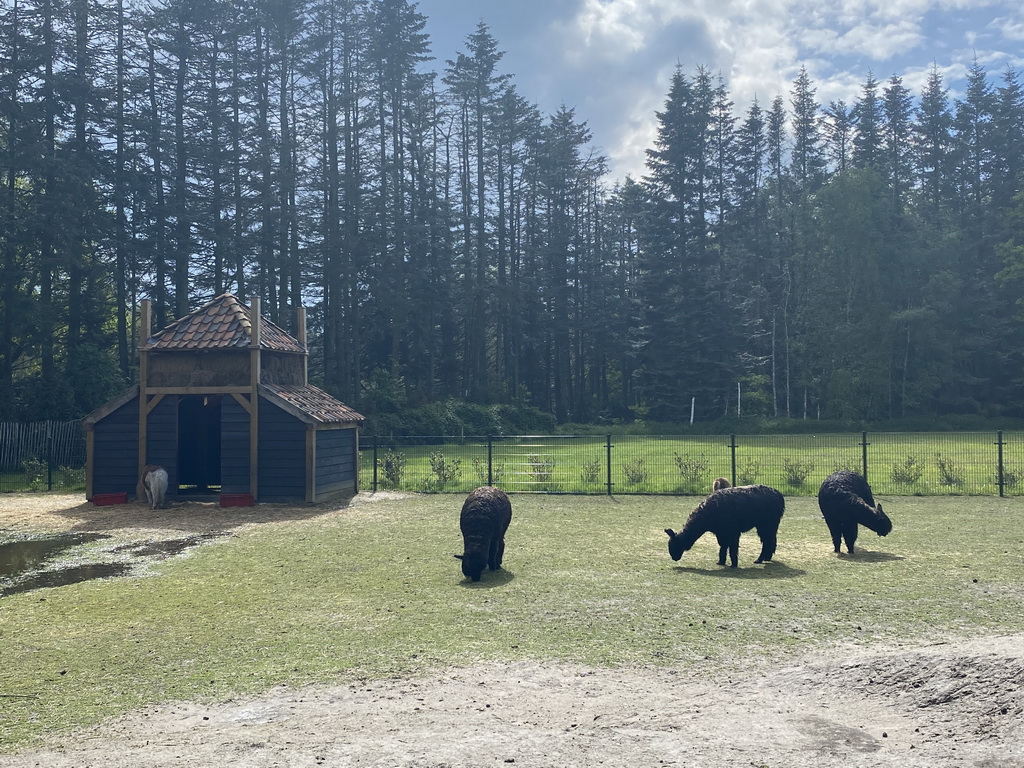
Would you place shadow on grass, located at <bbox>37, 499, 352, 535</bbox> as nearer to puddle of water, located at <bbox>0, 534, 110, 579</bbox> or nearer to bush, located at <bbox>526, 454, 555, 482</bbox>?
puddle of water, located at <bbox>0, 534, 110, 579</bbox>

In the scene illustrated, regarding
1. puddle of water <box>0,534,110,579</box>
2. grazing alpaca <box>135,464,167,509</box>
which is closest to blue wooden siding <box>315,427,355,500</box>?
grazing alpaca <box>135,464,167,509</box>

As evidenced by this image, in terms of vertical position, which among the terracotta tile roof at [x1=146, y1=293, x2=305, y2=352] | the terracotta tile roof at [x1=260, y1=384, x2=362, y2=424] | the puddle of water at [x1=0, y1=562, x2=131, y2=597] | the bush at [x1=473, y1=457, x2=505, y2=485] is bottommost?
the puddle of water at [x1=0, y1=562, x2=131, y2=597]

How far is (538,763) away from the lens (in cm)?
517

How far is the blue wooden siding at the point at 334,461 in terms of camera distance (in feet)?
66.3

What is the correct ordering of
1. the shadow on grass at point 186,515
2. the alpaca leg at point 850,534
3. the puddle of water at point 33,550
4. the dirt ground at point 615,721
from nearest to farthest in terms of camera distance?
1. the dirt ground at point 615,721
2. the puddle of water at point 33,550
3. the alpaca leg at point 850,534
4. the shadow on grass at point 186,515

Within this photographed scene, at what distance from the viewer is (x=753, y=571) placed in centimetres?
1161

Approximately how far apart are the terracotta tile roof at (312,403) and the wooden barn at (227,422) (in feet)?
0.18

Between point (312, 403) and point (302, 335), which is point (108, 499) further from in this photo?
point (302, 335)

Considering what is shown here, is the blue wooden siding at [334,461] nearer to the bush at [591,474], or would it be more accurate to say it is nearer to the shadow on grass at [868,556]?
the bush at [591,474]

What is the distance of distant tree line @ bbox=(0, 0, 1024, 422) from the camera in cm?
3738

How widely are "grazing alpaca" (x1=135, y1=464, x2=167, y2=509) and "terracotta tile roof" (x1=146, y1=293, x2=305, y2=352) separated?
9.79 feet

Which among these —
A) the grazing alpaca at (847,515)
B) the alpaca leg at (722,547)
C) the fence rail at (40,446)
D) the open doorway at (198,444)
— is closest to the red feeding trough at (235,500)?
the open doorway at (198,444)

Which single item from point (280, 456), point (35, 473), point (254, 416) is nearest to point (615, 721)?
point (280, 456)

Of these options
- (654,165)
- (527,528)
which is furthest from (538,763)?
(654,165)
